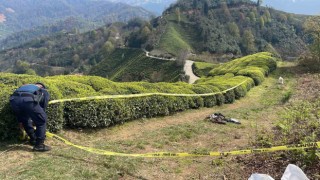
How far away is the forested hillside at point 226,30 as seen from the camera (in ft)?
374

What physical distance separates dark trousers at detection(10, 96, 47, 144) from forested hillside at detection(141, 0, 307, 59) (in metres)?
98.9

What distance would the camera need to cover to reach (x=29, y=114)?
7.21 metres

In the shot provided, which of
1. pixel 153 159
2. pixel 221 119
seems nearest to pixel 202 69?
pixel 221 119

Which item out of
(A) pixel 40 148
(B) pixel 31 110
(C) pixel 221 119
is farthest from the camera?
(C) pixel 221 119

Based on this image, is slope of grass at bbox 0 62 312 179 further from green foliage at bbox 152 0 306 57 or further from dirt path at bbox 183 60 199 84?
green foliage at bbox 152 0 306 57

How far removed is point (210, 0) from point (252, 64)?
5397 inches

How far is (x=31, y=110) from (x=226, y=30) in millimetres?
126591

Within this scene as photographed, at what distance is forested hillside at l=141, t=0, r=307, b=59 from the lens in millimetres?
113938

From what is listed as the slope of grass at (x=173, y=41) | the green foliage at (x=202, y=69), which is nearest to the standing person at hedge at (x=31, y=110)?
the green foliage at (x=202, y=69)

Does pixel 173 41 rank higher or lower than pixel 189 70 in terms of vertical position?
higher

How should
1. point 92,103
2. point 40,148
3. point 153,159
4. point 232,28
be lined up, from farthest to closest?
1. point 232,28
2. point 92,103
3. point 153,159
4. point 40,148

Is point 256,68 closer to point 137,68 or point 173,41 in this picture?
point 137,68

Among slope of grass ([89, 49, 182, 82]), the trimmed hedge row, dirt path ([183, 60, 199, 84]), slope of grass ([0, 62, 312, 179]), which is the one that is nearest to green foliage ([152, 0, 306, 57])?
slope of grass ([89, 49, 182, 82])

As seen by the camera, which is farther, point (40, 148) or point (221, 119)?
point (221, 119)
